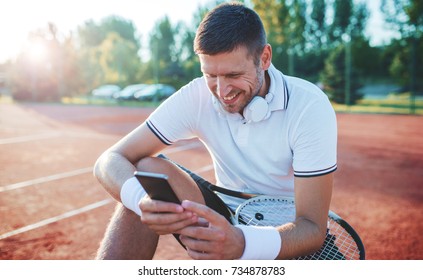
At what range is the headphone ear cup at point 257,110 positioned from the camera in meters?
1.92

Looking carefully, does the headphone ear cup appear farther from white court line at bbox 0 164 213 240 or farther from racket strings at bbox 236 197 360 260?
white court line at bbox 0 164 213 240

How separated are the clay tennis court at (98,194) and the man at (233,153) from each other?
1.29 meters

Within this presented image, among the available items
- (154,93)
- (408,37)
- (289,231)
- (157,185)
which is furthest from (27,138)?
(408,37)

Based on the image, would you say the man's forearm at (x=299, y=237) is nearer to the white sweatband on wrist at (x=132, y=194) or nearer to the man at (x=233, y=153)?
the man at (x=233, y=153)

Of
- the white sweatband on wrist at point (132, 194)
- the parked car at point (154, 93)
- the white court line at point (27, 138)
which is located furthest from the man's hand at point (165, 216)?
the parked car at point (154, 93)

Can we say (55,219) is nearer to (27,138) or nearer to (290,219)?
(290,219)

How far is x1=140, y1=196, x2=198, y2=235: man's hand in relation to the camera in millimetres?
1528

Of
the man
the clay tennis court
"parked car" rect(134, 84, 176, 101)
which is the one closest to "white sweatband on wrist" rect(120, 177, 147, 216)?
the man

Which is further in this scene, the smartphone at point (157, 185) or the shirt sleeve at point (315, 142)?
the shirt sleeve at point (315, 142)

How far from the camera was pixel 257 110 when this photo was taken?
1930 mm

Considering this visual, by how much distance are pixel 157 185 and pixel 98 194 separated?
3342 millimetres

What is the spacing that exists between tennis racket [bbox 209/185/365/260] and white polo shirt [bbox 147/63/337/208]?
0.09 m
